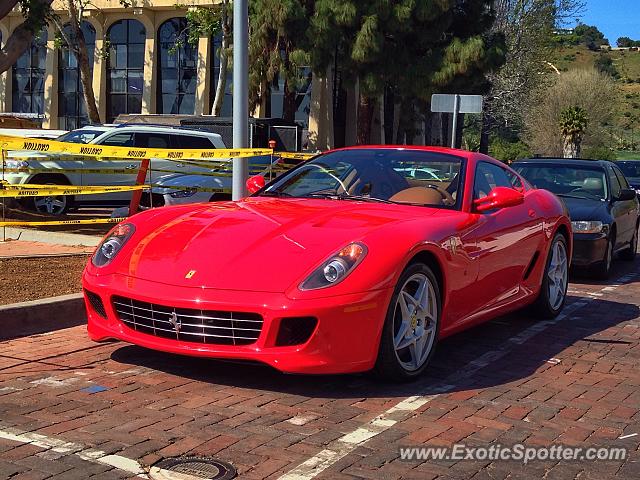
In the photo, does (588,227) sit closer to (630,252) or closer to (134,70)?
(630,252)

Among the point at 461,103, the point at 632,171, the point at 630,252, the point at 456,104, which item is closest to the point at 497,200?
the point at 630,252

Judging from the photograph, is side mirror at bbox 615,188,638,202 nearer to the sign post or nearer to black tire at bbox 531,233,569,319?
black tire at bbox 531,233,569,319

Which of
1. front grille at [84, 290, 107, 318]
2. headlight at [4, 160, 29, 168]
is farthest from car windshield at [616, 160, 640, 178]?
front grille at [84, 290, 107, 318]

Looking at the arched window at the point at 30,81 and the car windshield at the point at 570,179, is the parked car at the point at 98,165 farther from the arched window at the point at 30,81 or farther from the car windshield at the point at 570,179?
the arched window at the point at 30,81

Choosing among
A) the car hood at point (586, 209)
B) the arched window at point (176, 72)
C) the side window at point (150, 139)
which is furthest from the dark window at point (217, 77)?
the car hood at point (586, 209)

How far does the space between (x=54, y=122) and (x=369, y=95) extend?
20.7 m

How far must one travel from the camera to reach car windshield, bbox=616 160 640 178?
25.0 meters

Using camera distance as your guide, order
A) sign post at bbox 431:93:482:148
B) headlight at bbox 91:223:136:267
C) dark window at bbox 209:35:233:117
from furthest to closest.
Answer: dark window at bbox 209:35:233:117, sign post at bbox 431:93:482:148, headlight at bbox 91:223:136:267

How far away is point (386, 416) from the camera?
462 centimetres

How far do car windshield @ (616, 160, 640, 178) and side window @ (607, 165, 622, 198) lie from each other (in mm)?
14034

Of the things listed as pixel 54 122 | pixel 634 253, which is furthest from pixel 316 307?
pixel 54 122

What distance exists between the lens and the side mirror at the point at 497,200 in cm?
616

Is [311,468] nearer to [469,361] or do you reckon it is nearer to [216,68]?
[469,361]

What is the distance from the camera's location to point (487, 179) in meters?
6.74
